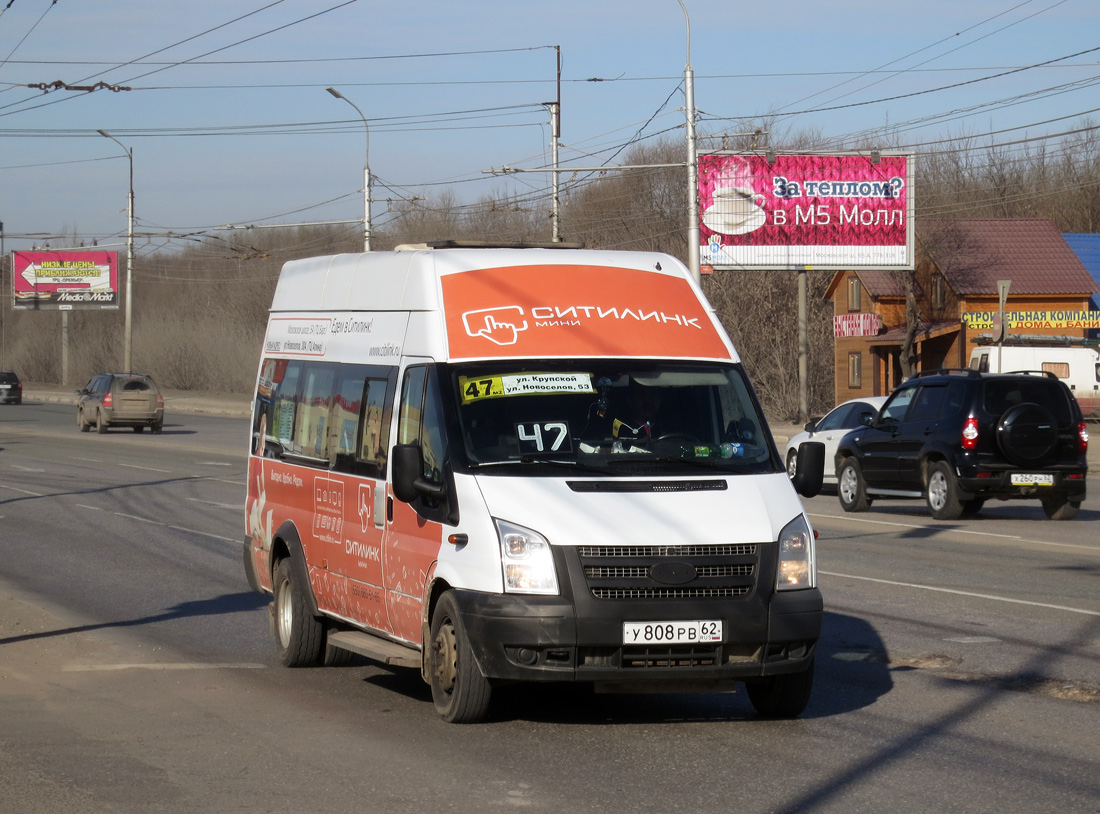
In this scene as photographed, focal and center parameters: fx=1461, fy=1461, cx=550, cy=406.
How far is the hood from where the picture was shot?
6559 millimetres

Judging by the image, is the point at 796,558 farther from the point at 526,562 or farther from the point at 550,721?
the point at 550,721

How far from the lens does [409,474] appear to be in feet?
23.1

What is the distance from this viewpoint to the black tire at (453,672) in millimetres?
6797

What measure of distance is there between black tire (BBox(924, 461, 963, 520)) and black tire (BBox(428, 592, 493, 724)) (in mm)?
12175

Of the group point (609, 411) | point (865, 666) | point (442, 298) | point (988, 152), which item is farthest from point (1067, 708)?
point (988, 152)

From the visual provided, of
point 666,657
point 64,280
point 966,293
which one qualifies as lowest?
point 666,657

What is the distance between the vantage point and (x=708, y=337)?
7.90 meters

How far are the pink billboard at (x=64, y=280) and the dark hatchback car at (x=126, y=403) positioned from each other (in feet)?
182

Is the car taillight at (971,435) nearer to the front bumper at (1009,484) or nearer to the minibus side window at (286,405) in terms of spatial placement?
the front bumper at (1009,484)

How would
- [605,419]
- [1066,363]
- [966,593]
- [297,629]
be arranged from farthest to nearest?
[1066,363] → [966,593] → [297,629] → [605,419]

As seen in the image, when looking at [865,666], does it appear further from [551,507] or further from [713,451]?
[551,507]

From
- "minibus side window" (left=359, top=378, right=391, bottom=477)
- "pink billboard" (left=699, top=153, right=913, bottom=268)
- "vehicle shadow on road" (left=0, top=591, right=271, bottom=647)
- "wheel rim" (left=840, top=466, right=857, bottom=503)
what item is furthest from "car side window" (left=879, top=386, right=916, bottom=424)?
"pink billboard" (left=699, top=153, right=913, bottom=268)

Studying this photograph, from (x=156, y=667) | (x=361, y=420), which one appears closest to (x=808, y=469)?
(x=361, y=420)

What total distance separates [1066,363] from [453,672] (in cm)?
3609
